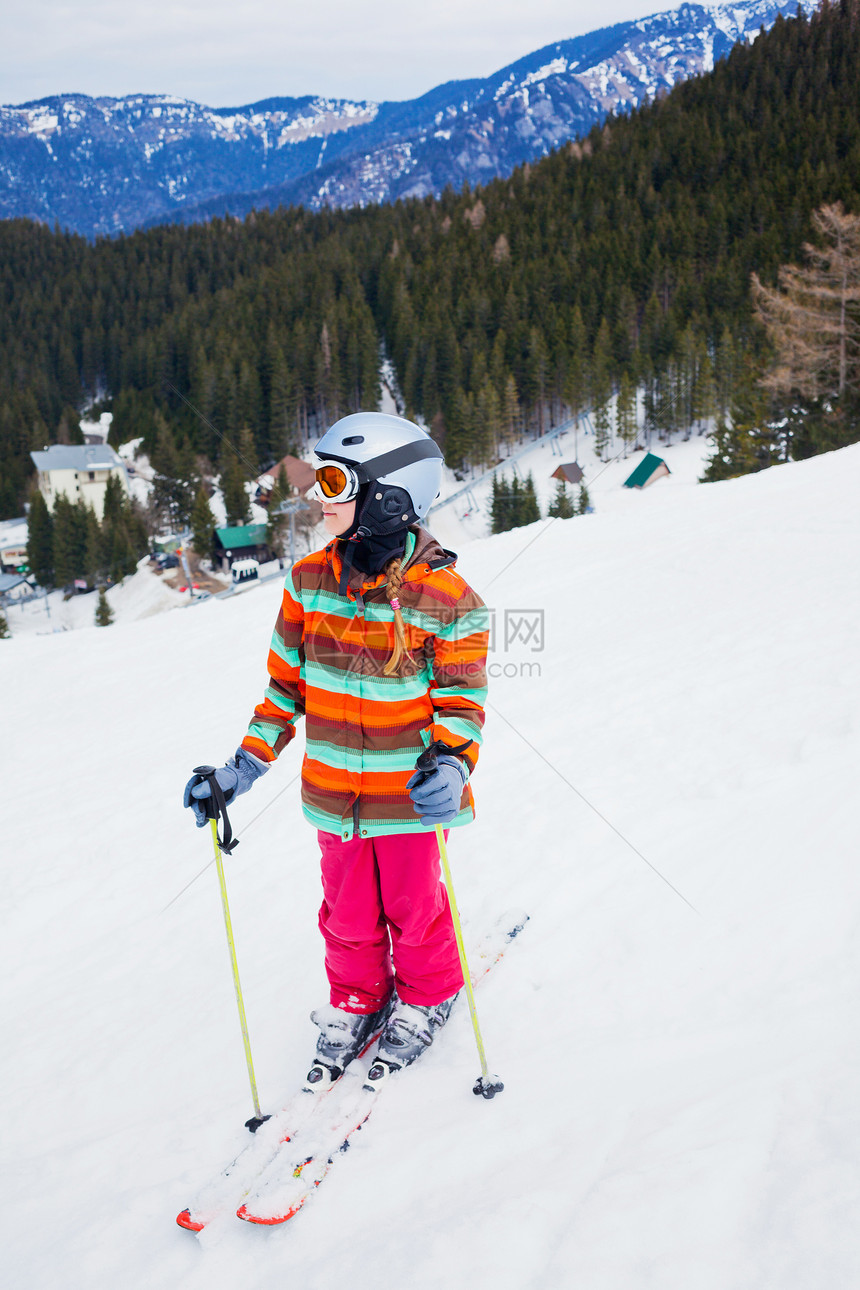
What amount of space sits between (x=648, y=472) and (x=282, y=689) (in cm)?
4217

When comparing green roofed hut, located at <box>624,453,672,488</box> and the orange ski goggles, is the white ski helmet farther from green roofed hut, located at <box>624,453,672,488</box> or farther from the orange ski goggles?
green roofed hut, located at <box>624,453,672,488</box>

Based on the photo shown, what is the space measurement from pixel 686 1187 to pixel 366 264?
84946 millimetres

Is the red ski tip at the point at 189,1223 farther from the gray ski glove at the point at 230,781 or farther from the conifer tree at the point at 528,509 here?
the conifer tree at the point at 528,509

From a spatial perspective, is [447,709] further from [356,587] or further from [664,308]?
[664,308]

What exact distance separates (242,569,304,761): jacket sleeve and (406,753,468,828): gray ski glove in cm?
61

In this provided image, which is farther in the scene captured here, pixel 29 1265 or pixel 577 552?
pixel 577 552

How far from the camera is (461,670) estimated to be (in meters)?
2.45

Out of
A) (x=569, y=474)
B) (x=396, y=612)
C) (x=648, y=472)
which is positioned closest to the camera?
(x=396, y=612)

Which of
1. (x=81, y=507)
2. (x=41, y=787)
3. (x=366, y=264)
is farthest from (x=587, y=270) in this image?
(x=41, y=787)

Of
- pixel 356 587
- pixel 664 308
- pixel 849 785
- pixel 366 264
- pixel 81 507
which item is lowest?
pixel 81 507

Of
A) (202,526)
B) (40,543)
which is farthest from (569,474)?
(40,543)

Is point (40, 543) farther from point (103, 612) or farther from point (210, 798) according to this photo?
point (210, 798)

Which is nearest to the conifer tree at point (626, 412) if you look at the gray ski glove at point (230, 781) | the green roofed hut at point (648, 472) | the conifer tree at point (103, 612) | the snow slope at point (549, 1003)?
the green roofed hut at point (648, 472)

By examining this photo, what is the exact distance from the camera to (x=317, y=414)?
65.3 meters
